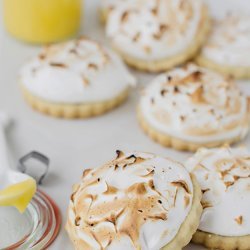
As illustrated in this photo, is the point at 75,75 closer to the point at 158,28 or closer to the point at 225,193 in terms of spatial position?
the point at 158,28

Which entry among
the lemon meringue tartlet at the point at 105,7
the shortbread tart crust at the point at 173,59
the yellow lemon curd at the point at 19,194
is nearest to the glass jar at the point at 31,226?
the yellow lemon curd at the point at 19,194

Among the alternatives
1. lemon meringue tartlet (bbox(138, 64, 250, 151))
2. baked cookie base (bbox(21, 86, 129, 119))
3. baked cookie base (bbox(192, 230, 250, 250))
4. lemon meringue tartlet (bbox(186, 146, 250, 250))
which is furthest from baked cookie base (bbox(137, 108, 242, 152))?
baked cookie base (bbox(192, 230, 250, 250))

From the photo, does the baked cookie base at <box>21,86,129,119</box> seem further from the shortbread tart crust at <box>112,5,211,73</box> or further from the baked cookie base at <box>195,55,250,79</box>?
the baked cookie base at <box>195,55,250,79</box>

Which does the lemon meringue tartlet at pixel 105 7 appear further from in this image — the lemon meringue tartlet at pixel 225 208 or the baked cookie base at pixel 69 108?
the lemon meringue tartlet at pixel 225 208

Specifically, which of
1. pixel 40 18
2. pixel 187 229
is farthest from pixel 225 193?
pixel 40 18

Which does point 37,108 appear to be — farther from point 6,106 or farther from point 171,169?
point 171,169

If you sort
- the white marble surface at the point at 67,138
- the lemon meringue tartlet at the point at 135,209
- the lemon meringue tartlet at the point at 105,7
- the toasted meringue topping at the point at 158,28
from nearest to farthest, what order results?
the lemon meringue tartlet at the point at 135,209 → the white marble surface at the point at 67,138 → the toasted meringue topping at the point at 158,28 → the lemon meringue tartlet at the point at 105,7
